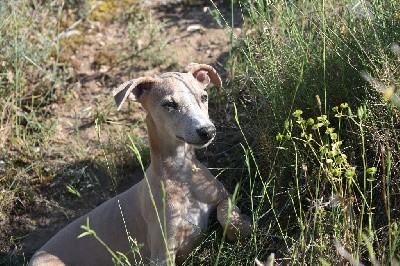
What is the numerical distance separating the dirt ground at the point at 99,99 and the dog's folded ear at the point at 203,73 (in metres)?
0.79

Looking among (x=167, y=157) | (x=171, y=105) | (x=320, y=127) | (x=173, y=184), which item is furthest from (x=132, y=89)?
(x=320, y=127)

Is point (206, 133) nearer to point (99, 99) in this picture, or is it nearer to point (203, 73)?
point (203, 73)

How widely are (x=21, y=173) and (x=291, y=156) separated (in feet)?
7.78

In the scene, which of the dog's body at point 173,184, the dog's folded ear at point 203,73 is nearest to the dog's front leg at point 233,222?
the dog's body at point 173,184

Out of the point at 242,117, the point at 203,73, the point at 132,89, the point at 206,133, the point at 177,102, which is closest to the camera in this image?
the point at 206,133

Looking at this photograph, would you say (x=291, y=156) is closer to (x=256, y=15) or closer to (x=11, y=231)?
(x=256, y=15)

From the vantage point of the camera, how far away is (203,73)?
192 inches

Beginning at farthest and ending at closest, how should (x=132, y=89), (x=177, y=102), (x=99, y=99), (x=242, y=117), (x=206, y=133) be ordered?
(x=99, y=99)
(x=242, y=117)
(x=132, y=89)
(x=177, y=102)
(x=206, y=133)

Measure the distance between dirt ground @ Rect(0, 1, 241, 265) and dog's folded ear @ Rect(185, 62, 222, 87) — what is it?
0.79m

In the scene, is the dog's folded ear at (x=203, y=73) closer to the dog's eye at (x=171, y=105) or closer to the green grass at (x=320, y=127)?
the green grass at (x=320, y=127)

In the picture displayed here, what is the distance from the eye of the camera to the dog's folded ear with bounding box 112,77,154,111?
445 cm

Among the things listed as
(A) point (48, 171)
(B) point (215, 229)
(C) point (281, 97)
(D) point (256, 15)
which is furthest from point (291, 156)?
(A) point (48, 171)

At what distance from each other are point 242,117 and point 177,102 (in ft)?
3.92

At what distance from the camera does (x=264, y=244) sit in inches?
171
